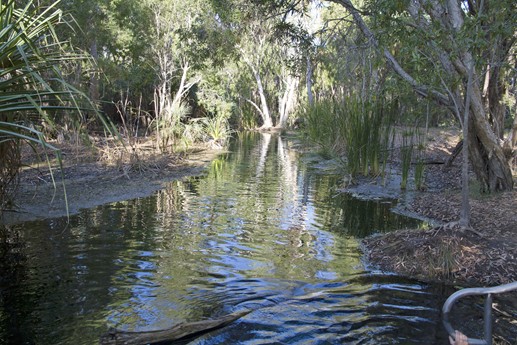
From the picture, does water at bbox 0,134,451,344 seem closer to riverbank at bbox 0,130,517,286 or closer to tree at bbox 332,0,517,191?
riverbank at bbox 0,130,517,286

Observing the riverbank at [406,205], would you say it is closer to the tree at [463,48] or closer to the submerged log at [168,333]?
the tree at [463,48]

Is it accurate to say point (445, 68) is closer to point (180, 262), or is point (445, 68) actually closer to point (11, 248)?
point (180, 262)

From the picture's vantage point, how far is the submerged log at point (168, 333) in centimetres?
369

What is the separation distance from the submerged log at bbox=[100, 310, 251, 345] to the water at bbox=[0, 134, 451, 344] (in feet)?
0.29

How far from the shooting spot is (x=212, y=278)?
18.7 feet

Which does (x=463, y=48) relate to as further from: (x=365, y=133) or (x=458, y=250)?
(x=365, y=133)

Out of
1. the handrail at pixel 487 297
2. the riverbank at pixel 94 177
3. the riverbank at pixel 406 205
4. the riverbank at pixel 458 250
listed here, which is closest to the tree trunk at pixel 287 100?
the riverbank at pixel 406 205

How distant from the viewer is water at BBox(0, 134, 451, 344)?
4434mm

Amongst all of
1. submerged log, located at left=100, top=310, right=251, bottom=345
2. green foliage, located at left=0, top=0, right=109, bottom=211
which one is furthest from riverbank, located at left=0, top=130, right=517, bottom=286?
submerged log, located at left=100, top=310, right=251, bottom=345

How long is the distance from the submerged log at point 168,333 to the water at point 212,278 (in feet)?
0.29

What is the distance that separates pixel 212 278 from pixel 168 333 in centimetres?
173

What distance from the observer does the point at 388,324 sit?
4.61 metres

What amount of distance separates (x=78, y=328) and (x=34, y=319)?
49cm

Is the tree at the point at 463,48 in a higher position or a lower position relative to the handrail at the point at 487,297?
higher
